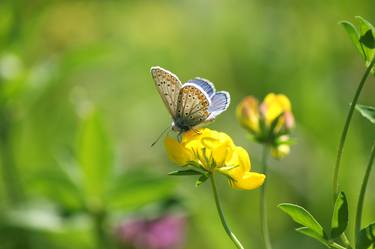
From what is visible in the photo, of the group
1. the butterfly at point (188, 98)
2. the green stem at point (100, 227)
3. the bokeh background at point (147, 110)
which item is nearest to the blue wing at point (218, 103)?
the butterfly at point (188, 98)

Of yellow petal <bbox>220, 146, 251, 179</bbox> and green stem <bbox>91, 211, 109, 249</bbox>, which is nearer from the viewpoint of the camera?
yellow petal <bbox>220, 146, 251, 179</bbox>

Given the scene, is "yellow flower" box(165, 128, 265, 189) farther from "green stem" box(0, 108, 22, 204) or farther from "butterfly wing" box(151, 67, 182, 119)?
"green stem" box(0, 108, 22, 204)

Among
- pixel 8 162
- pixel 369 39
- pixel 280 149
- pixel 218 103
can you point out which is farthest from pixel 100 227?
pixel 369 39

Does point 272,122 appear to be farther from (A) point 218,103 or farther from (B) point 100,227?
(B) point 100,227

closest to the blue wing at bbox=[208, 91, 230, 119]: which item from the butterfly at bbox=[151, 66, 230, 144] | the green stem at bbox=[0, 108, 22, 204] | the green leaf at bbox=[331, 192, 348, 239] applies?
the butterfly at bbox=[151, 66, 230, 144]

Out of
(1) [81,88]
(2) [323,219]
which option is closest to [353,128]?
(2) [323,219]

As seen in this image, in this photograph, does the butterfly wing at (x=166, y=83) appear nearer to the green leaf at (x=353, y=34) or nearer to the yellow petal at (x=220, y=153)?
the yellow petal at (x=220, y=153)
